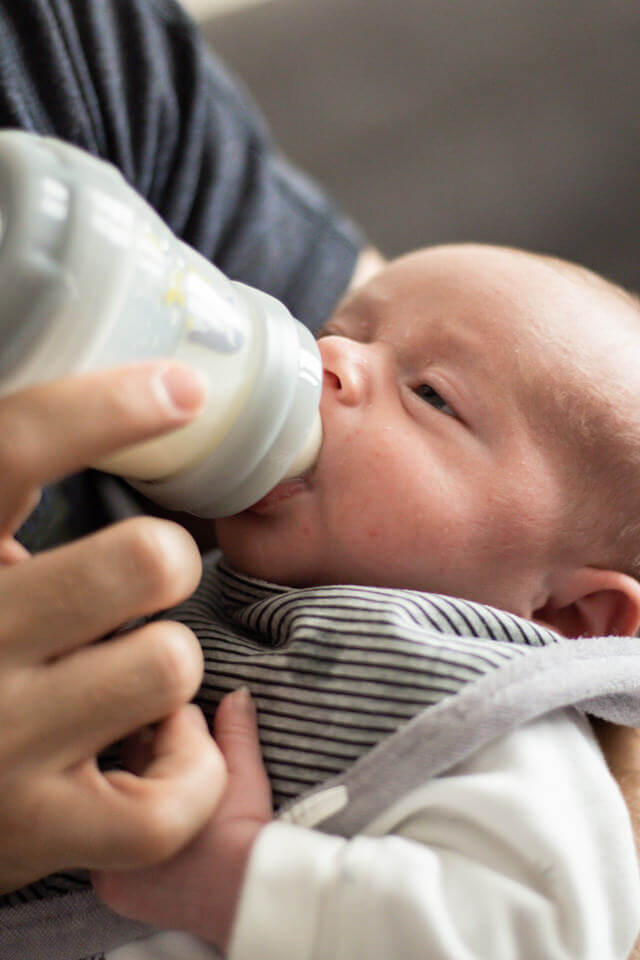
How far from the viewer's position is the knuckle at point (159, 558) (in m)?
0.57

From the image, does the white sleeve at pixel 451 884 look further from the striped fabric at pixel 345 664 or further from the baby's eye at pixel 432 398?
the baby's eye at pixel 432 398

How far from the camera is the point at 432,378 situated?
0.86 metres

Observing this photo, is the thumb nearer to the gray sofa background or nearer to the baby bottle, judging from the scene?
the baby bottle

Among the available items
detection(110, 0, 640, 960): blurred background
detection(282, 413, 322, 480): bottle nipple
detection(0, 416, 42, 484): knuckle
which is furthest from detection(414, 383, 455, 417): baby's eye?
detection(110, 0, 640, 960): blurred background

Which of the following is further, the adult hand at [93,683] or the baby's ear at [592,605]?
the baby's ear at [592,605]

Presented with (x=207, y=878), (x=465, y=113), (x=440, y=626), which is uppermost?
(x=465, y=113)

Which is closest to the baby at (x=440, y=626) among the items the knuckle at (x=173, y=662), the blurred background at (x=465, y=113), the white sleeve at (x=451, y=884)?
the white sleeve at (x=451, y=884)

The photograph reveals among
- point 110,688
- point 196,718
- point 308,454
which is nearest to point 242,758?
point 196,718

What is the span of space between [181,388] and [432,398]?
0.38m

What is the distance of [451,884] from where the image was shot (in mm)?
622

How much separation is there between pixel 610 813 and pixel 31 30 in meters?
0.92

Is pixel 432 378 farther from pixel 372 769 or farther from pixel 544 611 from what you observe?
pixel 372 769

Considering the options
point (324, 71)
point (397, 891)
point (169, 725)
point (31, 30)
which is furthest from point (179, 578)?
point (324, 71)

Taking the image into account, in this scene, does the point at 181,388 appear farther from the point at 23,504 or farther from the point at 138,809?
the point at 138,809
